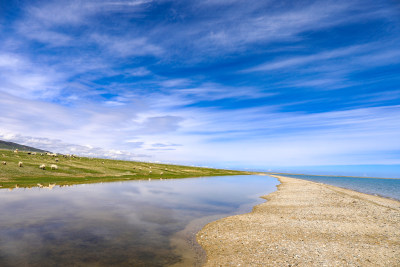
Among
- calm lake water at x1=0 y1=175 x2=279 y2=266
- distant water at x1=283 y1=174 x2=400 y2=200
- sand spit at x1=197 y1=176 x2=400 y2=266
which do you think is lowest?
distant water at x1=283 y1=174 x2=400 y2=200

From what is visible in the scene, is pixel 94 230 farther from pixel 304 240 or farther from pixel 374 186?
pixel 374 186

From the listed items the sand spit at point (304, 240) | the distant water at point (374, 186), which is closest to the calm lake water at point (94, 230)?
the sand spit at point (304, 240)

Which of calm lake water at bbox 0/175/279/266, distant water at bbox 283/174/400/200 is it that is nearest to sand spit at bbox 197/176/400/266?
calm lake water at bbox 0/175/279/266

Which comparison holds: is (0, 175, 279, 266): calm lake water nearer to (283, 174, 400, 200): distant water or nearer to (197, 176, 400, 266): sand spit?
(197, 176, 400, 266): sand spit

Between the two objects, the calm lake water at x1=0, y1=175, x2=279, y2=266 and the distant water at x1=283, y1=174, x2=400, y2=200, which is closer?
the calm lake water at x1=0, y1=175, x2=279, y2=266

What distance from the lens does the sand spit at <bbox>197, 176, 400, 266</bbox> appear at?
13.3 m

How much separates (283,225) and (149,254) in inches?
546

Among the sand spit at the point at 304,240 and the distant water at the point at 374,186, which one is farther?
the distant water at the point at 374,186

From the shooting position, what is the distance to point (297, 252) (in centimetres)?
1418

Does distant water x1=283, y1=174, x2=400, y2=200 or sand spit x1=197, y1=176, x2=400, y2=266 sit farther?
distant water x1=283, y1=174, x2=400, y2=200

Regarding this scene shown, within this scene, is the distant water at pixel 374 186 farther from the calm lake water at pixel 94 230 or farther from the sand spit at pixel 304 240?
the calm lake water at pixel 94 230

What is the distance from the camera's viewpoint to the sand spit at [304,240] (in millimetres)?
13273

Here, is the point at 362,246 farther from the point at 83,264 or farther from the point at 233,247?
the point at 83,264

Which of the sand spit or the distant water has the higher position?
the sand spit
